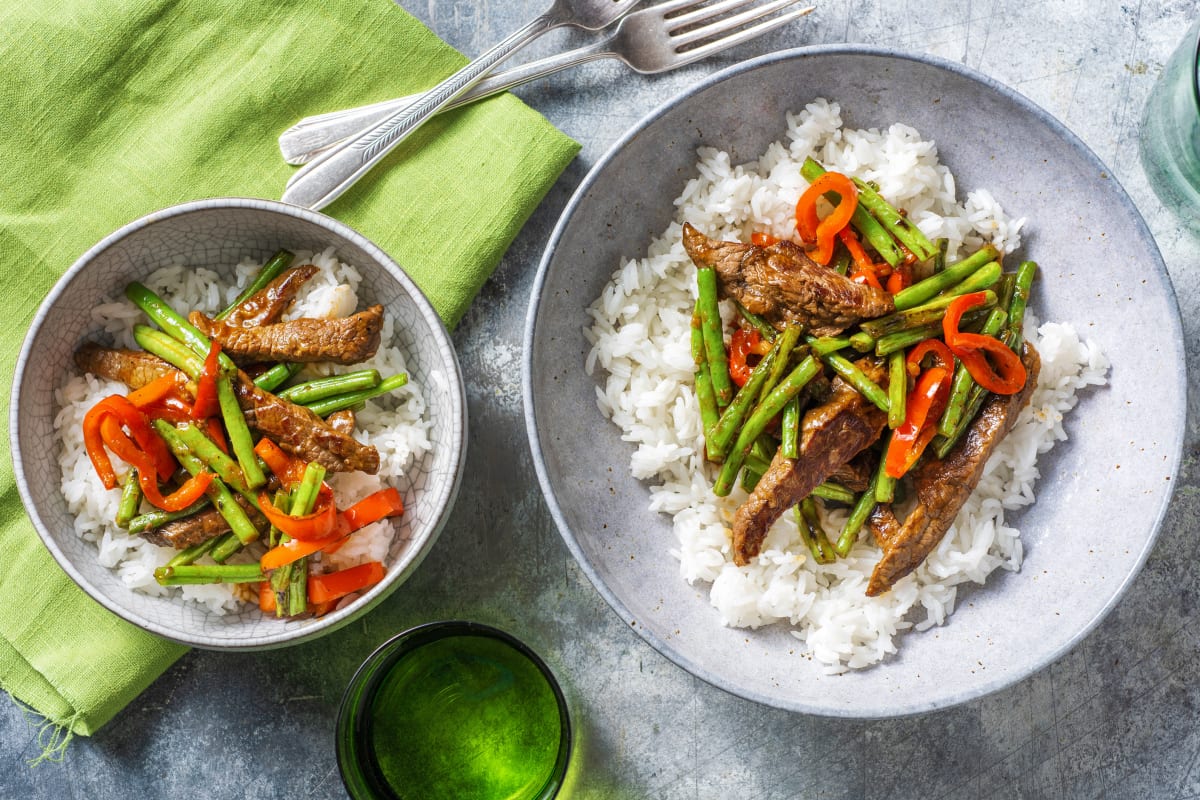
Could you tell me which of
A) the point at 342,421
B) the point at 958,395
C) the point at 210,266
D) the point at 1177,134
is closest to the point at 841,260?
the point at 958,395

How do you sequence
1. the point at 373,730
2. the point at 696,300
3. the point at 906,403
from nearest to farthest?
the point at 906,403 → the point at 696,300 → the point at 373,730

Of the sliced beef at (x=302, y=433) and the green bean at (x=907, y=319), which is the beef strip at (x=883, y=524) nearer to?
the green bean at (x=907, y=319)

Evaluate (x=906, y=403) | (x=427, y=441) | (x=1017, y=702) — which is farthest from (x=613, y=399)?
(x=1017, y=702)

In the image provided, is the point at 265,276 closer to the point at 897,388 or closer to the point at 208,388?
the point at 208,388

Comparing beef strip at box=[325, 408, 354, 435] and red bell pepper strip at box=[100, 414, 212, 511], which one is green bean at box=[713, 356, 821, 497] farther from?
red bell pepper strip at box=[100, 414, 212, 511]

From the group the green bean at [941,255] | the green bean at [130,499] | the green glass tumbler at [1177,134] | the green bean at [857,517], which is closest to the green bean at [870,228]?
the green bean at [941,255]

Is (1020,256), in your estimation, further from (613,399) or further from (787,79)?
(613,399)
